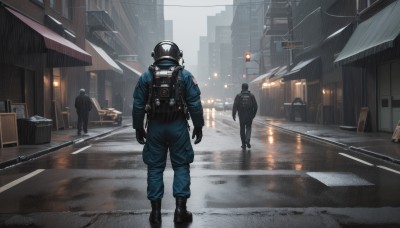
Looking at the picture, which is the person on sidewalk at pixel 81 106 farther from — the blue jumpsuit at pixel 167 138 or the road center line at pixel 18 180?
the blue jumpsuit at pixel 167 138

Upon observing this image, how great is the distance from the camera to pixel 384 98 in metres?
17.1

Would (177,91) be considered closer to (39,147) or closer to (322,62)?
(39,147)

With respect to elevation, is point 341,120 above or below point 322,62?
below

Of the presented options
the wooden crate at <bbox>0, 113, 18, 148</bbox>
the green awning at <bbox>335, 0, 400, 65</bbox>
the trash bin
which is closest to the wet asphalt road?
the wooden crate at <bbox>0, 113, 18, 148</bbox>

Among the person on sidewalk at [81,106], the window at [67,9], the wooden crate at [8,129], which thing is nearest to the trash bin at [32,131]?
the wooden crate at [8,129]

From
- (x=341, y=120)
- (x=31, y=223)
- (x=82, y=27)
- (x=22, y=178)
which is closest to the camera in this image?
(x=31, y=223)

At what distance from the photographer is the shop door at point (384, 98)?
1672 centimetres

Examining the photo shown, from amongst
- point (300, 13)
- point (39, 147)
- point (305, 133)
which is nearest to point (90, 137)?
point (39, 147)

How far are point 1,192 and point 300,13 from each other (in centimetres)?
2791

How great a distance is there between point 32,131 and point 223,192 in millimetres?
8792

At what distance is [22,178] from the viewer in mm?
7777

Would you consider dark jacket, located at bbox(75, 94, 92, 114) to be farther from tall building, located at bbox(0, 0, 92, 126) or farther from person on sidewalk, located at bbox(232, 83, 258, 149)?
person on sidewalk, located at bbox(232, 83, 258, 149)

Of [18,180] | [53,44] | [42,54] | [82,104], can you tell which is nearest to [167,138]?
[18,180]

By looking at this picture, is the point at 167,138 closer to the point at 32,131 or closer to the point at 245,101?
the point at 245,101
